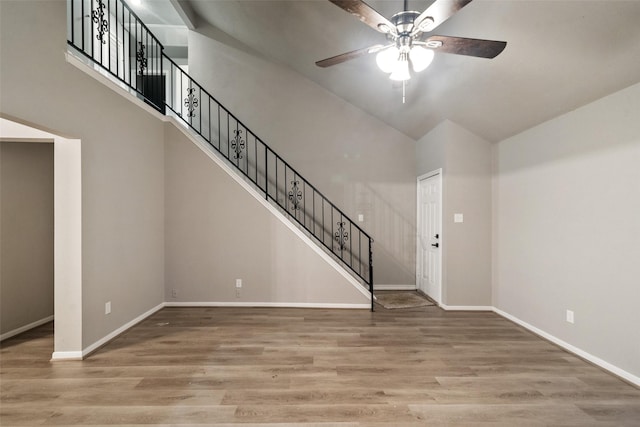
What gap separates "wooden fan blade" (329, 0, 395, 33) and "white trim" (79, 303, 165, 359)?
12.2 ft

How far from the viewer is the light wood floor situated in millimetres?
1961

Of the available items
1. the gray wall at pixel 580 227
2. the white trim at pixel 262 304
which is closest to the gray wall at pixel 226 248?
the white trim at pixel 262 304

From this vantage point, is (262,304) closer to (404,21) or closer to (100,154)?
(100,154)

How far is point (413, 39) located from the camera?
2.01m

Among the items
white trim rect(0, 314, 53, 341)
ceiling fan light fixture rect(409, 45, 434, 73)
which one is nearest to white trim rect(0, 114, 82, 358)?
white trim rect(0, 314, 53, 341)

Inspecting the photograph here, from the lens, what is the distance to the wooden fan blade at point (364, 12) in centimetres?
167

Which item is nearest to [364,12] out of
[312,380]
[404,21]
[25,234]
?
[404,21]

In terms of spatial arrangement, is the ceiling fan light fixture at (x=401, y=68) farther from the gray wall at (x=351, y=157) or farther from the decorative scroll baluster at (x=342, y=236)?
the decorative scroll baluster at (x=342, y=236)

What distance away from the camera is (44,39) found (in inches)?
90.1

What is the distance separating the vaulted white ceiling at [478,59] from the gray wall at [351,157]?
28 cm

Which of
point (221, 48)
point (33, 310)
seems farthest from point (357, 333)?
point (221, 48)

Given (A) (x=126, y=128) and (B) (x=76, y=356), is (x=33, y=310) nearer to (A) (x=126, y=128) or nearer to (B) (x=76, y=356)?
(B) (x=76, y=356)

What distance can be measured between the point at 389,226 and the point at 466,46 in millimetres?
3580

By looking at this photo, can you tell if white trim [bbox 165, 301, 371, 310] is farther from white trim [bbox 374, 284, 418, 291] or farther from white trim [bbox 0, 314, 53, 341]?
white trim [bbox 0, 314, 53, 341]
